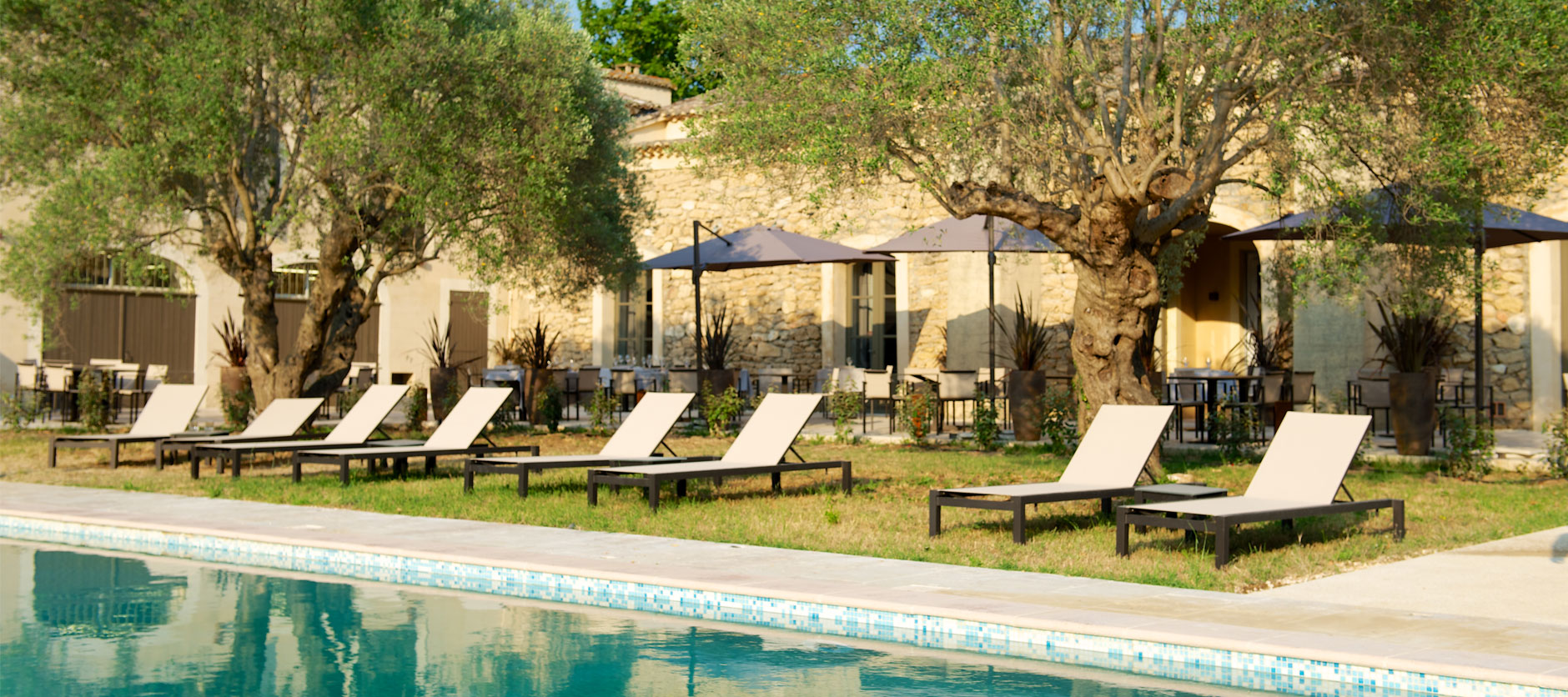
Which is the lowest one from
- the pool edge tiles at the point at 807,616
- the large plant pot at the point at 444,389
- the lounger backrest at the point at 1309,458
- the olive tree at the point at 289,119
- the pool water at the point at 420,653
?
the pool water at the point at 420,653

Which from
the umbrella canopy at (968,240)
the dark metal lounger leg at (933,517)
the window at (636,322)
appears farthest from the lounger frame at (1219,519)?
the window at (636,322)

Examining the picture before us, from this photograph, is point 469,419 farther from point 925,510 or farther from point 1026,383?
point 1026,383

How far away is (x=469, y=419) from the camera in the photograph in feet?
35.2

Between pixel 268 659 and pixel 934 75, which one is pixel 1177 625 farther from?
pixel 934 75

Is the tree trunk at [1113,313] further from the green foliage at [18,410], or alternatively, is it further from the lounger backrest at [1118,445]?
the green foliage at [18,410]

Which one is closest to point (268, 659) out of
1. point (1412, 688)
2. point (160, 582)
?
point (160, 582)

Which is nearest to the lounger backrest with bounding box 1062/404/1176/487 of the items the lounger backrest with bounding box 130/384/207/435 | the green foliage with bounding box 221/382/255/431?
the lounger backrest with bounding box 130/384/207/435

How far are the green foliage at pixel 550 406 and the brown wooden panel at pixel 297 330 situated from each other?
7.31 meters

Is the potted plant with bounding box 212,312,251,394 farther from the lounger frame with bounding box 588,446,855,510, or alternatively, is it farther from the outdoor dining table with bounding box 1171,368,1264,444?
the outdoor dining table with bounding box 1171,368,1264,444

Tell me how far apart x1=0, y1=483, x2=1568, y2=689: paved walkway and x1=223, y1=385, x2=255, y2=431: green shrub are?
265 inches

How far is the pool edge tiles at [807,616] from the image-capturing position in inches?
162

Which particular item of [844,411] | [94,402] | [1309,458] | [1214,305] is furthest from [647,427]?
[1214,305]

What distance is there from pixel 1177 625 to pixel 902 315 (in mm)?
13335

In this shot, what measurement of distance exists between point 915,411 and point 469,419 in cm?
421
